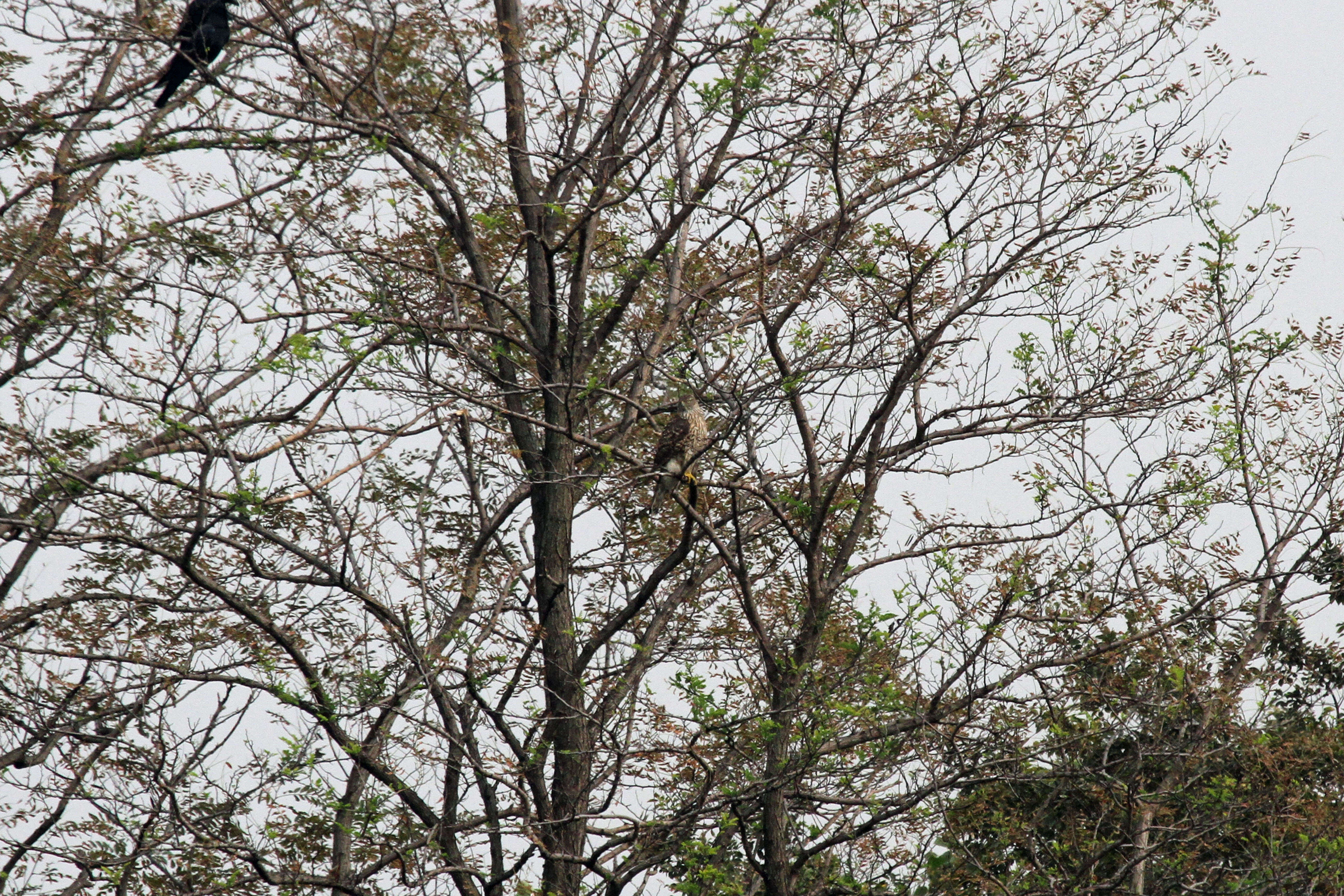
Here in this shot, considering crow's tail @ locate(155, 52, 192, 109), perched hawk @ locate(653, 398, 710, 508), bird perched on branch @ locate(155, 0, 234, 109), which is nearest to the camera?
perched hawk @ locate(653, 398, 710, 508)

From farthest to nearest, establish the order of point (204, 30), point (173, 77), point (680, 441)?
point (173, 77), point (204, 30), point (680, 441)

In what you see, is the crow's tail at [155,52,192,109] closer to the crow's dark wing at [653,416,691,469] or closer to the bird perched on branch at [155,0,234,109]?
the bird perched on branch at [155,0,234,109]

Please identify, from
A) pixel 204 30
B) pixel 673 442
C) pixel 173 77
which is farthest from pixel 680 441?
pixel 173 77

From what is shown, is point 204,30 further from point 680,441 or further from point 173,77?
point 680,441

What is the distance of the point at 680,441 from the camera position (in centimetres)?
700

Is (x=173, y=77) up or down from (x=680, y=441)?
up

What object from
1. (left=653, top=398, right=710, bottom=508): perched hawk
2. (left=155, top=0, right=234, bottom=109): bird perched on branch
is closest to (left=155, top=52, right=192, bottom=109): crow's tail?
(left=155, top=0, right=234, bottom=109): bird perched on branch

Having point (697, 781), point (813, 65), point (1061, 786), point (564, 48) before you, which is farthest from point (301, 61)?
point (1061, 786)

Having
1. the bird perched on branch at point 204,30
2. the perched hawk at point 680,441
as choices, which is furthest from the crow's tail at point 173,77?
the perched hawk at point 680,441

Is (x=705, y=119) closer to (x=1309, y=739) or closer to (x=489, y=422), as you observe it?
(x=489, y=422)

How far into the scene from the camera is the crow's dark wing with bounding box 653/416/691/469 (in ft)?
22.9

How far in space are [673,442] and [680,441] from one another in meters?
0.05

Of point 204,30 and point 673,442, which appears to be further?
point 204,30

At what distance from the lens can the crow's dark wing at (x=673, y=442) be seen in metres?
6.99
